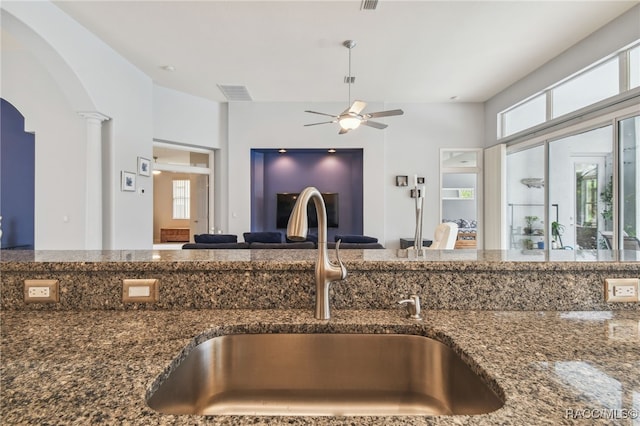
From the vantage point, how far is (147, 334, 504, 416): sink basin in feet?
2.53

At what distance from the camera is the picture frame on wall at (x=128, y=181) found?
13.2 feet

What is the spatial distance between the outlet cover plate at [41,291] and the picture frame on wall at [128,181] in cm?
354

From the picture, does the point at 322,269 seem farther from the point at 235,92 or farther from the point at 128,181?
the point at 235,92

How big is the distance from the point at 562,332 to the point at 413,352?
14.5 inches

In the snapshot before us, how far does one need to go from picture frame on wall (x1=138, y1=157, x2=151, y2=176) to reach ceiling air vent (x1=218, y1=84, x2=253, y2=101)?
1.65m

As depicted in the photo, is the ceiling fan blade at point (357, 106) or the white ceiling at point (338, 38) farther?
the ceiling fan blade at point (357, 106)

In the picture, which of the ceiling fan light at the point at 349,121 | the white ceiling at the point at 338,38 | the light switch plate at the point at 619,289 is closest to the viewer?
the light switch plate at the point at 619,289

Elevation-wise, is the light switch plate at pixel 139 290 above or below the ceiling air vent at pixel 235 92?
below

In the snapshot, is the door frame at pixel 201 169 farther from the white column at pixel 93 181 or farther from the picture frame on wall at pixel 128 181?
the white column at pixel 93 181

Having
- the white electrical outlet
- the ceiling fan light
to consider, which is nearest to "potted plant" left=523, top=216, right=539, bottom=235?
the ceiling fan light

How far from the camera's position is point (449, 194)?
5965mm

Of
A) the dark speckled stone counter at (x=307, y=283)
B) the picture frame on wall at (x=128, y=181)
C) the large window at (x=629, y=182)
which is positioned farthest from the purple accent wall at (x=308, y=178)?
the dark speckled stone counter at (x=307, y=283)

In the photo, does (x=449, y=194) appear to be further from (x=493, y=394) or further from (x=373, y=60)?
(x=493, y=394)

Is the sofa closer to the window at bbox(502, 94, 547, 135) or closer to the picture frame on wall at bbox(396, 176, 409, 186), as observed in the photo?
the picture frame on wall at bbox(396, 176, 409, 186)
